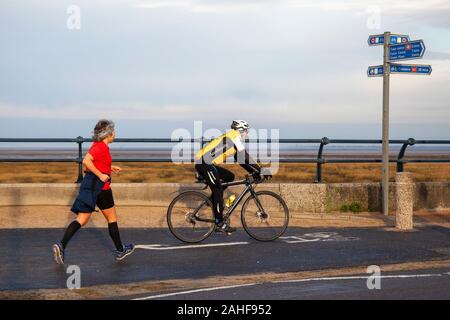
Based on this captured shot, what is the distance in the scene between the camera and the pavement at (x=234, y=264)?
28.0 feet

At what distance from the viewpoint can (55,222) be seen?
14.2 m

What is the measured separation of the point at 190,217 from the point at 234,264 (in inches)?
72.0

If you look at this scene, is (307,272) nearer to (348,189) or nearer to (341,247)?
(341,247)

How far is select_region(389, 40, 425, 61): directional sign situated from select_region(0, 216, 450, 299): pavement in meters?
3.39

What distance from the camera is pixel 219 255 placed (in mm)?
11125

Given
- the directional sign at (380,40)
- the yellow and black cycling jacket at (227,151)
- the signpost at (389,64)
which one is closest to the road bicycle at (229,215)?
the yellow and black cycling jacket at (227,151)

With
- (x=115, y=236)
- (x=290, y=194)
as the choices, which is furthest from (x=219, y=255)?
(x=290, y=194)

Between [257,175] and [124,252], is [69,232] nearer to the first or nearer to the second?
[124,252]

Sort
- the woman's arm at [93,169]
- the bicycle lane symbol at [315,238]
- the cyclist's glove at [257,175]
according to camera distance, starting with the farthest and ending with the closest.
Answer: the bicycle lane symbol at [315,238]
the cyclist's glove at [257,175]
the woman's arm at [93,169]

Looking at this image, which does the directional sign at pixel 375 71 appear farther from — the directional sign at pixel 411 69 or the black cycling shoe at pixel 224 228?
the black cycling shoe at pixel 224 228

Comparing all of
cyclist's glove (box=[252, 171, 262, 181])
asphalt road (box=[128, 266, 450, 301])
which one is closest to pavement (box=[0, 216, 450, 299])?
asphalt road (box=[128, 266, 450, 301])

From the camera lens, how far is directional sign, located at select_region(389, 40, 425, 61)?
602 inches

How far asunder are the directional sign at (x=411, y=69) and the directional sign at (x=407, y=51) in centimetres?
22
